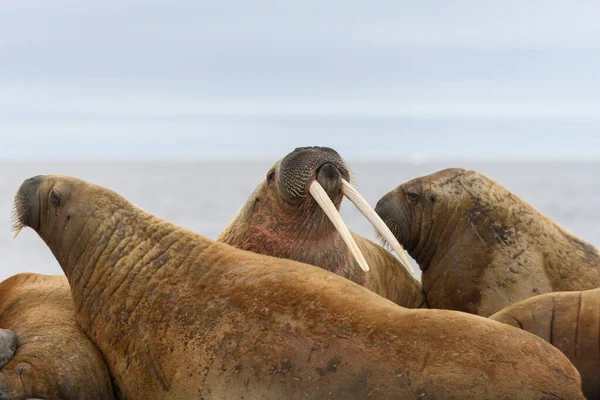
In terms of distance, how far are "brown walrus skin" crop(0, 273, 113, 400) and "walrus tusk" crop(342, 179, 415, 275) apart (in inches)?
72.9

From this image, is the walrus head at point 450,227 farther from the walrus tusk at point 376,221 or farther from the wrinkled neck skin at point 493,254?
the walrus tusk at point 376,221

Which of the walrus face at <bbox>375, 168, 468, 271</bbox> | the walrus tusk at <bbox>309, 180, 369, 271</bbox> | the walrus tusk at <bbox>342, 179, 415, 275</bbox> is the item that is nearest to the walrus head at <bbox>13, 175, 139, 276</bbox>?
the walrus tusk at <bbox>309, 180, 369, 271</bbox>

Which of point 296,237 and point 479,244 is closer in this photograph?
point 296,237

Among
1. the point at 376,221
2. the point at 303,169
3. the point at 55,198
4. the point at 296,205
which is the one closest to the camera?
the point at 376,221

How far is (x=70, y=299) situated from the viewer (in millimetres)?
6004

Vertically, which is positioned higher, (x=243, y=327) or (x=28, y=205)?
(x=28, y=205)

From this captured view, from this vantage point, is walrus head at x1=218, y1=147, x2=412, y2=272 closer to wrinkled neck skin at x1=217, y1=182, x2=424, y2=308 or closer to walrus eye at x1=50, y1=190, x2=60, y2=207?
wrinkled neck skin at x1=217, y1=182, x2=424, y2=308

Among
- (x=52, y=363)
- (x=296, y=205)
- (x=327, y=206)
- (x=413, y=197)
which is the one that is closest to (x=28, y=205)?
(x=52, y=363)

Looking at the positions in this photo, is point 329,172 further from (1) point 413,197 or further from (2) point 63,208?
(2) point 63,208

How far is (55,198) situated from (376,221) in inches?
80.9

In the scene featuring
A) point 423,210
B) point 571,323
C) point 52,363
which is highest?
point 423,210

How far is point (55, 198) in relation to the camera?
18.7 ft

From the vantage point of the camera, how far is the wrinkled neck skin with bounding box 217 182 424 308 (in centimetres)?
635

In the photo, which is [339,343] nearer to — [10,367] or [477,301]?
[10,367]
